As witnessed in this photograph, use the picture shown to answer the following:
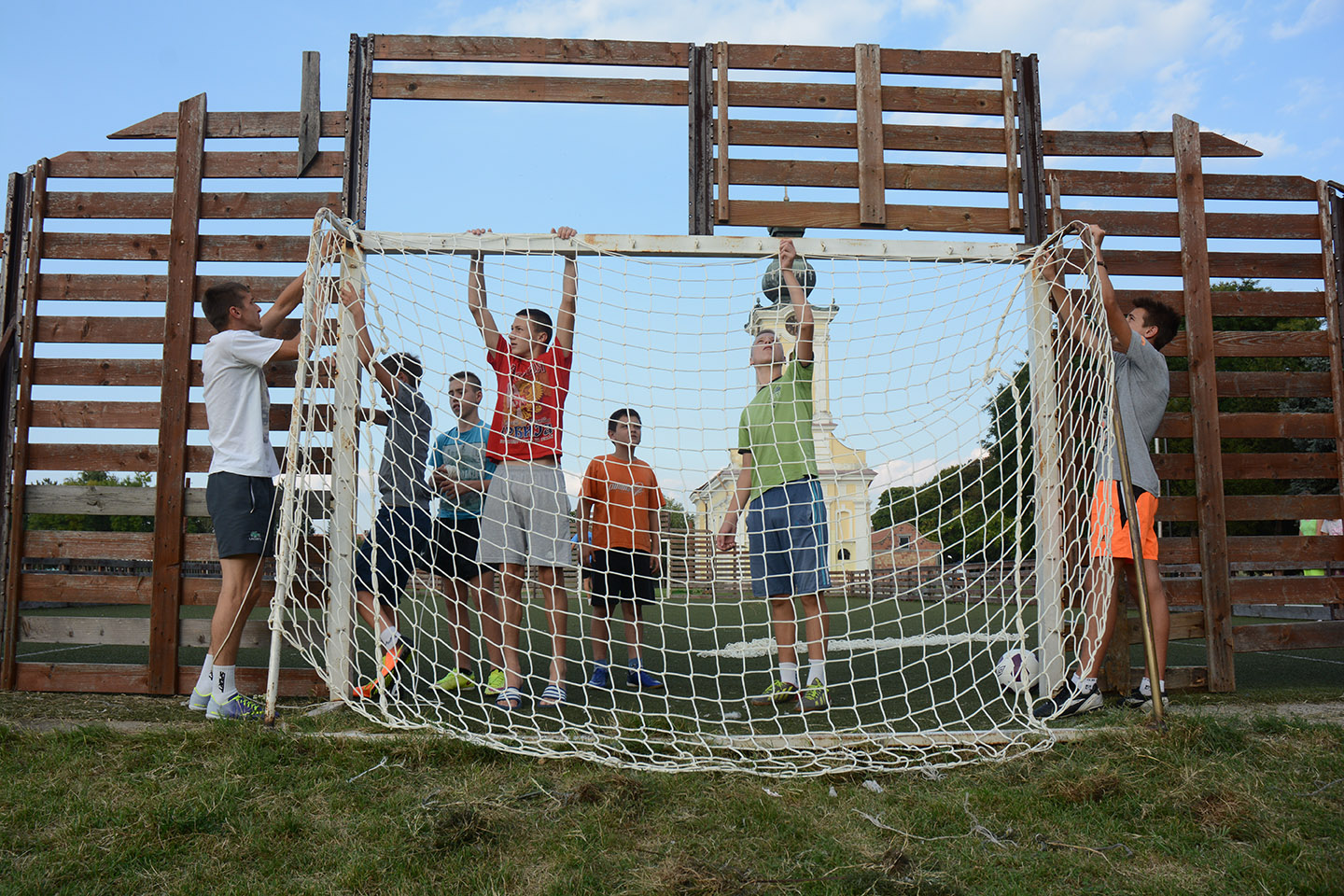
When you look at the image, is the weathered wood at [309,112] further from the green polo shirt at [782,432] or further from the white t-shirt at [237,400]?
the green polo shirt at [782,432]

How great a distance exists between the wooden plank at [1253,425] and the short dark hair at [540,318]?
3028 millimetres

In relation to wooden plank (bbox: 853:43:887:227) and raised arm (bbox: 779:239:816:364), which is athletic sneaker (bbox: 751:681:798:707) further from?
wooden plank (bbox: 853:43:887:227)

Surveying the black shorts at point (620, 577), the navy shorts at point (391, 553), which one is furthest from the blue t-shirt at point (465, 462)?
the black shorts at point (620, 577)

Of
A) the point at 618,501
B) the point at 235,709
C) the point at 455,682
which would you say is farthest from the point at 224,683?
the point at 618,501

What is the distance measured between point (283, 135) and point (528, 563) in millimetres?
2504

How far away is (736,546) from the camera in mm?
4098

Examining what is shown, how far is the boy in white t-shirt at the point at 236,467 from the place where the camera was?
3459mm

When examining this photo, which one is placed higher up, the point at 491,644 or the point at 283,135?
the point at 283,135

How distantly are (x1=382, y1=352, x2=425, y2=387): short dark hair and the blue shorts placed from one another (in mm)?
1709

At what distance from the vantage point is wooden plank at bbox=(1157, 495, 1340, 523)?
13.9 feet

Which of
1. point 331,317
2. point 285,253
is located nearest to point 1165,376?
point 331,317

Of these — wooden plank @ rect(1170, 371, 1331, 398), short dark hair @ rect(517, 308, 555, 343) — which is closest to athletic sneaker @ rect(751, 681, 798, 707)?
short dark hair @ rect(517, 308, 555, 343)

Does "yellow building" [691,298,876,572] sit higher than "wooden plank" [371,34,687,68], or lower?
lower

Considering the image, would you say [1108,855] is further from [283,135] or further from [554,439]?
[283,135]
